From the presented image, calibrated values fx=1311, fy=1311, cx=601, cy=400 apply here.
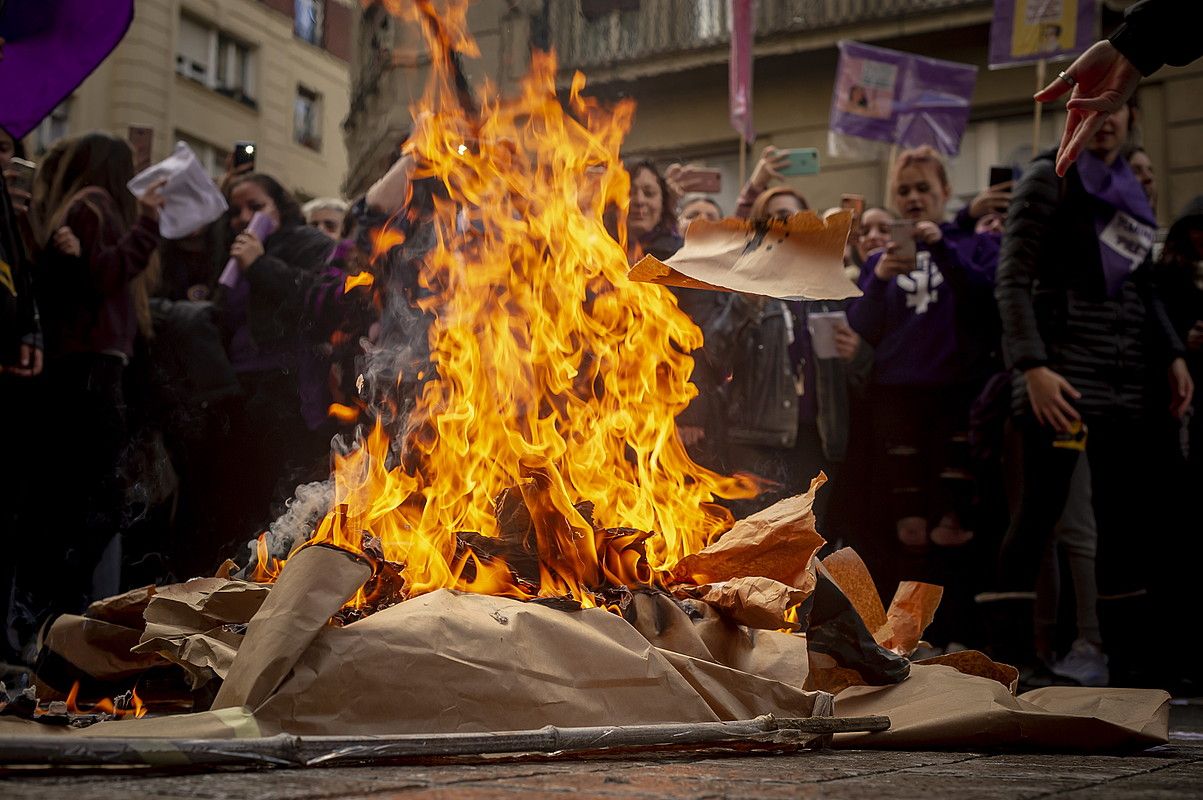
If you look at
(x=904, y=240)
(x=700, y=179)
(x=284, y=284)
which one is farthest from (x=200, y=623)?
(x=700, y=179)

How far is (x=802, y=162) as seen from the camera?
735 centimetres

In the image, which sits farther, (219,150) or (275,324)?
(219,150)

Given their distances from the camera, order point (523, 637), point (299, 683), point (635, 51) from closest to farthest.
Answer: point (299, 683), point (523, 637), point (635, 51)

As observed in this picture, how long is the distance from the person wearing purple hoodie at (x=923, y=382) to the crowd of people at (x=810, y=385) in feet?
0.04

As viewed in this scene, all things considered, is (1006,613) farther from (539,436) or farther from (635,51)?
(635,51)

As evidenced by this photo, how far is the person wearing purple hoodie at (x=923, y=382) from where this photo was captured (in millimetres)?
5941

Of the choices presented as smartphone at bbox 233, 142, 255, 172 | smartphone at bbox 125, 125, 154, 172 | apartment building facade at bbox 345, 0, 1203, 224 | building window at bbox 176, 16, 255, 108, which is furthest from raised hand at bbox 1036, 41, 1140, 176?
building window at bbox 176, 16, 255, 108

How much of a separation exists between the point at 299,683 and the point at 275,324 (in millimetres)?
3769

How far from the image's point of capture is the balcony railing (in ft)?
55.5

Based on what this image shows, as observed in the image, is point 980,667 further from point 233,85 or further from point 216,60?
point 233,85

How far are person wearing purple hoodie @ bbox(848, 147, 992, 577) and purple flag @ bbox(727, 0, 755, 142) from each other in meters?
3.60

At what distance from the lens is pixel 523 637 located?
272cm

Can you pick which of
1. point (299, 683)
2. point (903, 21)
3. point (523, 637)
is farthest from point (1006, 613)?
point (903, 21)

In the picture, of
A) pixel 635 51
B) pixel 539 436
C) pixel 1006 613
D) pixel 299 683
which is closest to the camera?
pixel 299 683
